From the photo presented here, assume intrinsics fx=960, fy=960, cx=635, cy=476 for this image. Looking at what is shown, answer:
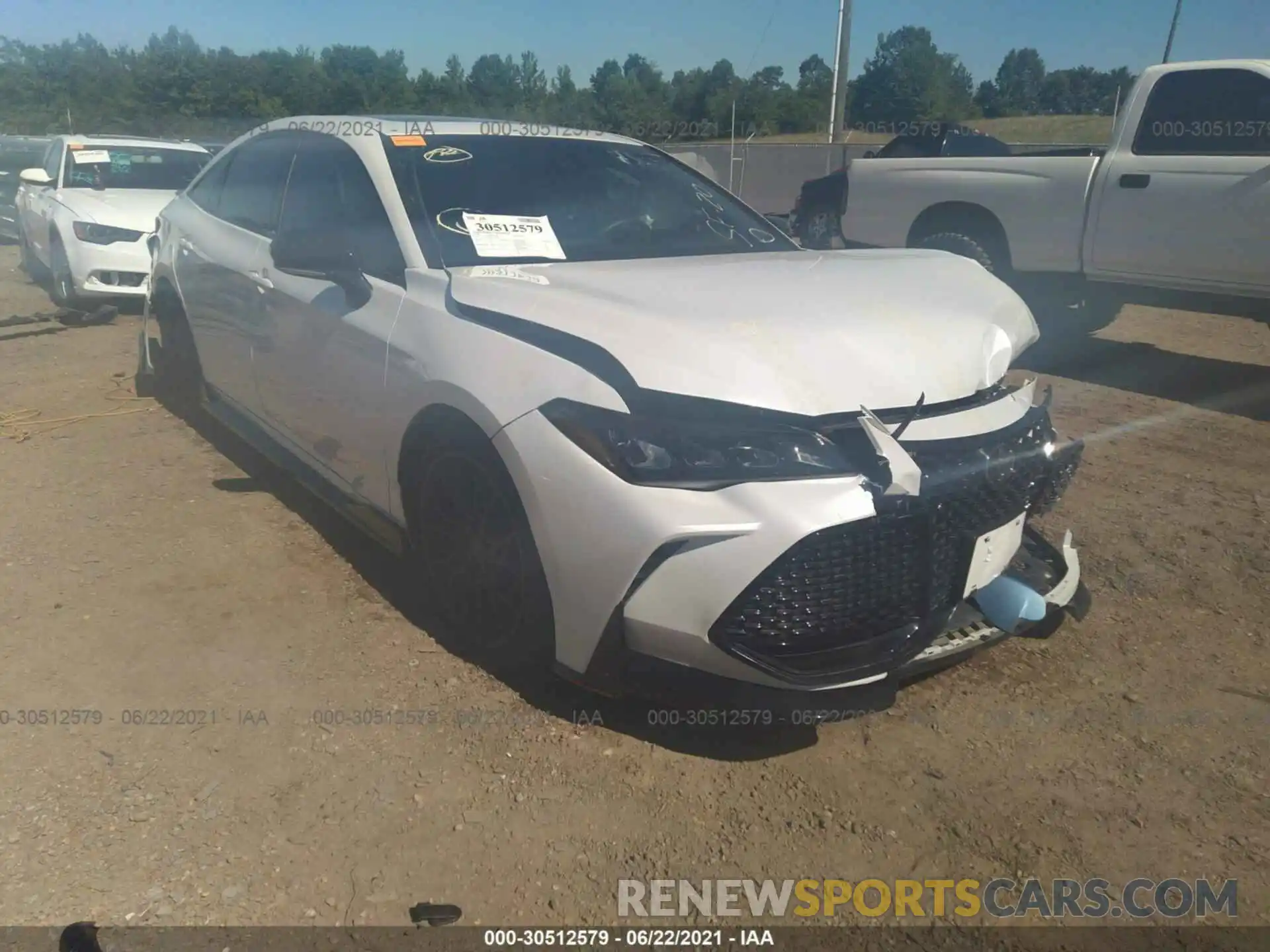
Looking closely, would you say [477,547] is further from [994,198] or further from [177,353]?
[994,198]

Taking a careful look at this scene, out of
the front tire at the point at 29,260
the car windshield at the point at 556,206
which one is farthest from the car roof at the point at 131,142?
the car windshield at the point at 556,206

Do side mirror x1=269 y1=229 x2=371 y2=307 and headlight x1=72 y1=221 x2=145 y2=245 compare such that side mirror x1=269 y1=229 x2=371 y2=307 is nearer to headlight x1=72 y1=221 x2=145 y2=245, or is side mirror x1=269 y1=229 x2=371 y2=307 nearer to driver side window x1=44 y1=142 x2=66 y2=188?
headlight x1=72 y1=221 x2=145 y2=245

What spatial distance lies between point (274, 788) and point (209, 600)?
1.19m

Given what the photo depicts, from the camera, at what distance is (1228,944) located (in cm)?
202

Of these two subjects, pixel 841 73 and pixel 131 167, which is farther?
pixel 841 73

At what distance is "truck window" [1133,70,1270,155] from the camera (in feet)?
20.4

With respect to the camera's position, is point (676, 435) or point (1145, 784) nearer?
point (676, 435)

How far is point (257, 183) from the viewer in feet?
13.9

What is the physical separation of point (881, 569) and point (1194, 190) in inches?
216

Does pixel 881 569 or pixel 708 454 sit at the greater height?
pixel 708 454

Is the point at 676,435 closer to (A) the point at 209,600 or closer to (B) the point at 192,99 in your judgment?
(A) the point at 209,600

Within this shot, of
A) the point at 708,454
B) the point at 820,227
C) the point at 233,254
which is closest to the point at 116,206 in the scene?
the point at 233,254

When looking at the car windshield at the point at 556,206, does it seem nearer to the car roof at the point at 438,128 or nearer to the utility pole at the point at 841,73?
the car roof at the point at 438,128

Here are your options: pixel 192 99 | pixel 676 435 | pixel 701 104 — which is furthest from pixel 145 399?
pixel 701 104
